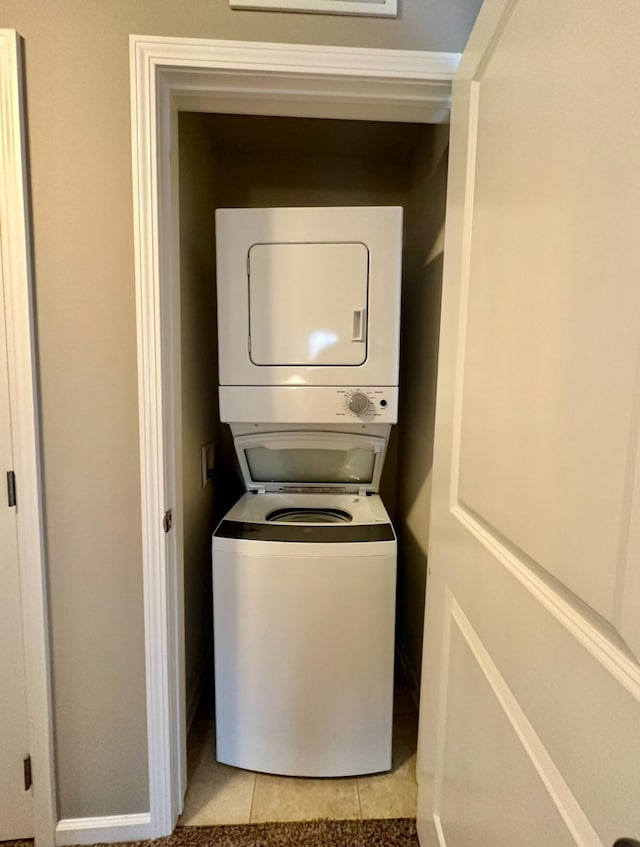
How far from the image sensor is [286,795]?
141 cm

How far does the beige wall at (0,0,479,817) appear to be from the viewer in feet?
3.29

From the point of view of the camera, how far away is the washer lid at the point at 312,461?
1.65 m

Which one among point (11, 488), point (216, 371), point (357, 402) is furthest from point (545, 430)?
point (216, 371)

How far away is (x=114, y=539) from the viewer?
3.79ft

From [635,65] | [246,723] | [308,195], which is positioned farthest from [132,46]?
[246,723]

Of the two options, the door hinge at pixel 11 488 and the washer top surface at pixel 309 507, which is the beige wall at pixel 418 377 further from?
the door hinge at pixel 11 488

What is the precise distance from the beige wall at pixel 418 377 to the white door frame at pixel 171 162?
49 centimetres

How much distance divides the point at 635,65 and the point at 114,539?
52.2 inches

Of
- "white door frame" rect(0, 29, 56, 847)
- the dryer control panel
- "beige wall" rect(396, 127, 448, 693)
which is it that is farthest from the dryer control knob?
"white door frame" rect(0, 29, 56, 847)

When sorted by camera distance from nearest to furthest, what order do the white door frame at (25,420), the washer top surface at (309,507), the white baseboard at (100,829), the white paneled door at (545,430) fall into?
the white paneled door at (545,430) < the white door frame at (25,420) < the white baseboard at (100,829) < the washer top surface at (309,507)

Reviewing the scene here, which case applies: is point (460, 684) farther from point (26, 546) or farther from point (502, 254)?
point (26, 546)

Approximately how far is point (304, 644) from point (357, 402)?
80 centimetres

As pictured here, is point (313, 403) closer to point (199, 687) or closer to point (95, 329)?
point (95, 329)

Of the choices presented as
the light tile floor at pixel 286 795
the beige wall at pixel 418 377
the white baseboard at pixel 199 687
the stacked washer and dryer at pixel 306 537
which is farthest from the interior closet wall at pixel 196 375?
the beige wall at pixel 418 377
